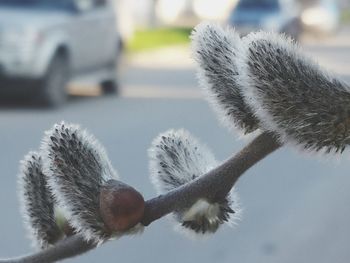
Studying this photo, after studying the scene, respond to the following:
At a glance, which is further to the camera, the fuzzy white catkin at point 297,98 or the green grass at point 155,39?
the green grass at point 155,39

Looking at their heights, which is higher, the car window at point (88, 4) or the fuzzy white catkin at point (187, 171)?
the car window at point (88, 4)

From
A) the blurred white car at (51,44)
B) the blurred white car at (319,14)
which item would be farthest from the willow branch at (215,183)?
the blurred white car at (319,14)

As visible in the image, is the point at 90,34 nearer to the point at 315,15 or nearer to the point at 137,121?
the point at 137,121

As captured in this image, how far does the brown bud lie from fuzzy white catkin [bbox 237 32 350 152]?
187 millimetres

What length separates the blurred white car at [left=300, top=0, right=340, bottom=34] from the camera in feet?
91.0

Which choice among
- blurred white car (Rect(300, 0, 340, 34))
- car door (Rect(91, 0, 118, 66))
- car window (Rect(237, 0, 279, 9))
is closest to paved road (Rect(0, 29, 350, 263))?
car door (Rect(91, 0, 118, 66))

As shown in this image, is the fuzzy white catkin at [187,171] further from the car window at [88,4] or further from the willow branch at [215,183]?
the car window at [88,4]

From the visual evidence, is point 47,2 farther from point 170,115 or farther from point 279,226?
point 279,226

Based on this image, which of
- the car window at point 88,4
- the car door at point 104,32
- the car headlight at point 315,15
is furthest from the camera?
the car headlight at point 315,15

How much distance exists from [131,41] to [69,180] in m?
25.7

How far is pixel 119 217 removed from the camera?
111 cm

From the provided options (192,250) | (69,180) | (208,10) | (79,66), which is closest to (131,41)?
(208,10)

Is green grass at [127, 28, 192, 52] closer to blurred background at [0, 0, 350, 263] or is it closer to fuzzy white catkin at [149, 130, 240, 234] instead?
blurred background at [0, 0, 350, 263]

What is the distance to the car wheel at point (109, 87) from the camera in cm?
1689
